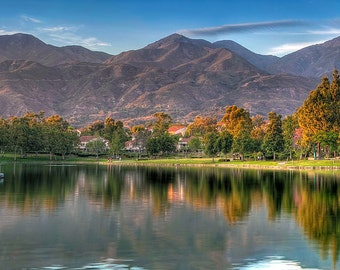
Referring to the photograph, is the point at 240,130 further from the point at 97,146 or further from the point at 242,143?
the point at 97,146

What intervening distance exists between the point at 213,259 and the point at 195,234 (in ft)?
19.5

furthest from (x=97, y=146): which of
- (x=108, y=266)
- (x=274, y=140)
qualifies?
(x=108, y=266)

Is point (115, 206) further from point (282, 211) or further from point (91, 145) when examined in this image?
point (91, 145)

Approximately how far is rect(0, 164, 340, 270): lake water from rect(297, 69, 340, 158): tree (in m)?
74.7

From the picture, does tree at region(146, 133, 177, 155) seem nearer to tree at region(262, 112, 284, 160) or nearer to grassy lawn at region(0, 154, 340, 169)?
grassy lawn at region(0, 154, 340, 169)

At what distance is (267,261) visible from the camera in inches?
907

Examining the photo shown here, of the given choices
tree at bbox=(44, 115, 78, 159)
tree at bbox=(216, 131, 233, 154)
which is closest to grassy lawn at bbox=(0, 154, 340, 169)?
tree at bbox=(44, 115, 78, 159)

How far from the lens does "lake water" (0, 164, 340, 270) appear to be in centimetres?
2286

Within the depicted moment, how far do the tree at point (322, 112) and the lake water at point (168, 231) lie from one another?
74728 mm

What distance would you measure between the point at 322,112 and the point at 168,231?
99.0 metres

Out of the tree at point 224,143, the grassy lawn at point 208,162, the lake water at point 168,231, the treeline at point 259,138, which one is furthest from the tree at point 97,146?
the lake water at point 168,231

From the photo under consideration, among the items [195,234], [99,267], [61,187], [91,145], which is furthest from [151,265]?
[91,145]

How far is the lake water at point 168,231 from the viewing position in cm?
2286

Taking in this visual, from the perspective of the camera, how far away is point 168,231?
29.7 m
